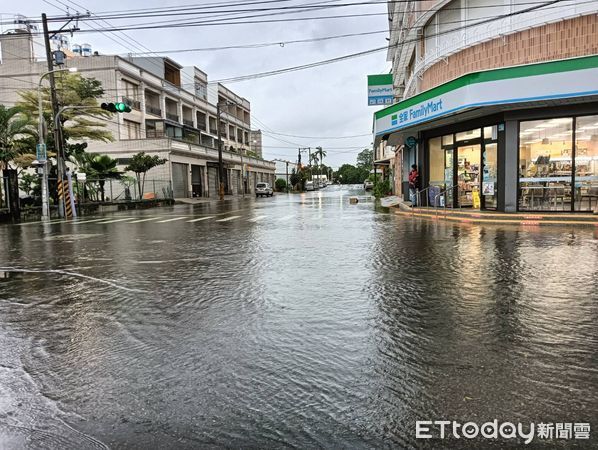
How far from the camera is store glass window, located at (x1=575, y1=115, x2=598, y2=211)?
16.5m

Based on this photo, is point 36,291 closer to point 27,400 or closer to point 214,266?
point 214,266

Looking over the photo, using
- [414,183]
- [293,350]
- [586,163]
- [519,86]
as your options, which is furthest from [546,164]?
[293,350]

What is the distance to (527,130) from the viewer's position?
57.6 feet

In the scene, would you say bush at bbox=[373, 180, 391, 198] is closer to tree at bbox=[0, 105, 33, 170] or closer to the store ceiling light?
the store ceiling light

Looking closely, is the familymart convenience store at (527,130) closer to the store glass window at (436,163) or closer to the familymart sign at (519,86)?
the familymart sign at (519,86)

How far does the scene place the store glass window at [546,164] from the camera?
670 inches

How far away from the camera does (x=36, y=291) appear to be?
23.9 ft

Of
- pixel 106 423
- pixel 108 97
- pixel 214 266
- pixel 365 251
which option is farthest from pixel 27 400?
pixel 108 97

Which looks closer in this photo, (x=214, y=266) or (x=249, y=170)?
(x=214, y=266)

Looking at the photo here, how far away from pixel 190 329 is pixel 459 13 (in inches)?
764

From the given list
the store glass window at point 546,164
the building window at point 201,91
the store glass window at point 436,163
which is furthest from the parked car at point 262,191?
the store glass window at point 546,164

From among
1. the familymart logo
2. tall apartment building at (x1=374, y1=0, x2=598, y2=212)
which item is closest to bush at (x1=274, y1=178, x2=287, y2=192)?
tall apartment building at (x1=374, y1=0, x2=598, y2=212)

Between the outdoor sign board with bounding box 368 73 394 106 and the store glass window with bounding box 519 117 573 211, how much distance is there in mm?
15091

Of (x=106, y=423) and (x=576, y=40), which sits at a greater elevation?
(x=576, y=40)
